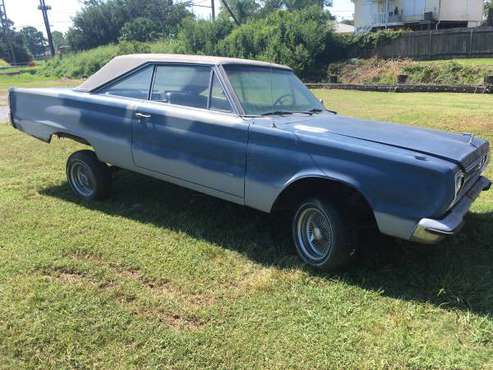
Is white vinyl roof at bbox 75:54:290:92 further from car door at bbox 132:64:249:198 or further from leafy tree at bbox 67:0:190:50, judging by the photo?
leafy tree at bbox 67:0:190:50

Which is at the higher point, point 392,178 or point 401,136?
point 401,136

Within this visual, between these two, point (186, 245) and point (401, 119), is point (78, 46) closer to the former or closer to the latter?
point (401, 119)

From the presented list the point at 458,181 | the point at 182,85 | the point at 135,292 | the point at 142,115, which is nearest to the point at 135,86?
the point at 142,115

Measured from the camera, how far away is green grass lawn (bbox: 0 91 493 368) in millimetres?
2879

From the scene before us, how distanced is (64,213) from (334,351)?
336 cm

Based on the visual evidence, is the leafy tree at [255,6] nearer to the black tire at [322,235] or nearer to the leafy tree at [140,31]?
the leafy tree at [140,31]

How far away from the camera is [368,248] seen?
411cm

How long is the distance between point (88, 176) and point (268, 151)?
2515 millimetres

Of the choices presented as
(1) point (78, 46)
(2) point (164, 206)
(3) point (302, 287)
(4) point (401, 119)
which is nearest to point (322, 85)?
(4) point (401, 119)

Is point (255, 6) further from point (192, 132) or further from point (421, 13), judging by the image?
point (192, 132)

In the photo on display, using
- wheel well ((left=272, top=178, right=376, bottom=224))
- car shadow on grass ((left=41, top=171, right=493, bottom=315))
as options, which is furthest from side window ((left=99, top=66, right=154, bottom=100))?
wheel well ((left=272, top=178, right=376, bottom=224))

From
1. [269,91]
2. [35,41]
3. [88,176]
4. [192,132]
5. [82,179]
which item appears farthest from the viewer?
[35,41]

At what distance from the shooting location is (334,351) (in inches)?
114

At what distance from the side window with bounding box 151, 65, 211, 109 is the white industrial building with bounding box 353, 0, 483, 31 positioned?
35.1 metres
